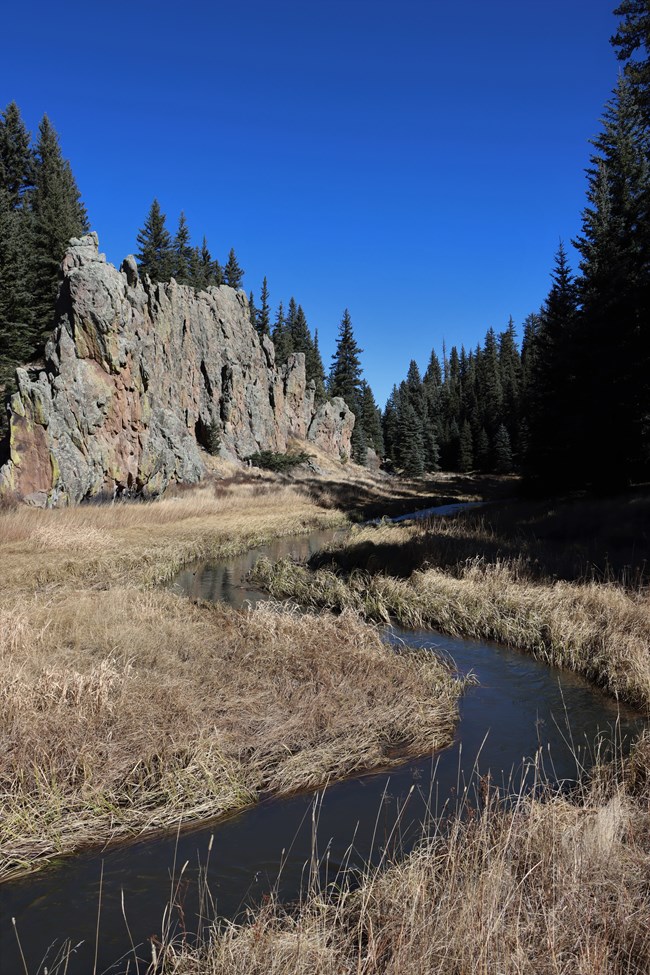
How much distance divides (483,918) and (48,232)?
4662 centimetres

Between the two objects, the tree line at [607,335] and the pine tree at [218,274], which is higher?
the pine tree at [218,274]

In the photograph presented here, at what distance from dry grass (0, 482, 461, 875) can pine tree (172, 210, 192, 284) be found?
5698cm

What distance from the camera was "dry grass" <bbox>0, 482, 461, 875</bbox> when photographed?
18.5 feet

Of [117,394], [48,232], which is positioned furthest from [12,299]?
[48,232]

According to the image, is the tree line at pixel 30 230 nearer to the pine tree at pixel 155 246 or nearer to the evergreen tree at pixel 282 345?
the pine tree at pixel 155 246

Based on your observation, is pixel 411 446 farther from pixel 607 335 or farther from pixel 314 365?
pixel 607 335

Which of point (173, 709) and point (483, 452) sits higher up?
point (483, 452)

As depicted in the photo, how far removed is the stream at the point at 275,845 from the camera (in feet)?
14.1

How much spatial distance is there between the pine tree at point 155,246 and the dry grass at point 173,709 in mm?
54360

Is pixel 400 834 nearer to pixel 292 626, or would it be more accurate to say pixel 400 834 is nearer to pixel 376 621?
pixel 292 626

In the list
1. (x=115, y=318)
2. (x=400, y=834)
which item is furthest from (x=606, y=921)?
(x=115, y=318)

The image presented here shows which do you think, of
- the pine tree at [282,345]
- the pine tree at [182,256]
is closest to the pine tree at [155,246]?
the pine tree at [182,256]

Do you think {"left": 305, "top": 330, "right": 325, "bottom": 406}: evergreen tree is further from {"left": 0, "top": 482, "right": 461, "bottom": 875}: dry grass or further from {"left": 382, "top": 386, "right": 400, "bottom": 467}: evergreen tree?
{"left": 0, "top": 482, "right": 461, "bottom": 875}: dry grass

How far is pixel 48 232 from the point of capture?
39656 millimetres
